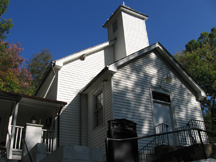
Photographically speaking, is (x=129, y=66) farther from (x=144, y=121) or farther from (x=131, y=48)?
(x=131, y=48)

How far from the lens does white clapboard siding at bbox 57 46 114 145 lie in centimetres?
1158

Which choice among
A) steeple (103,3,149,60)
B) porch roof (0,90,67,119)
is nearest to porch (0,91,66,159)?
porch roof (0,90,67,119)

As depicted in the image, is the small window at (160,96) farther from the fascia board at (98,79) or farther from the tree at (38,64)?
the tree at (38,64)

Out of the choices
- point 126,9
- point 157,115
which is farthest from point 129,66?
point 126,9

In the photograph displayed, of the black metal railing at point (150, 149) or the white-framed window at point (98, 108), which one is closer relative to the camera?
the black metal railing at point (150, 149)

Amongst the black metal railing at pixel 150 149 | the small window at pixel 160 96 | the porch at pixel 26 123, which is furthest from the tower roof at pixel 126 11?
the black metal railing at pixel 150 149

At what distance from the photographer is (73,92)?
12602mm

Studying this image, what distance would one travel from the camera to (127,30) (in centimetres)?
1627

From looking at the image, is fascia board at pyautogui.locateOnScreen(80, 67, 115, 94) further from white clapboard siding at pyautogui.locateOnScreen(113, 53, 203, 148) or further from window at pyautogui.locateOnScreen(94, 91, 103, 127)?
window at pyautogui.locateOnScreen(94, 91, 103, 127)

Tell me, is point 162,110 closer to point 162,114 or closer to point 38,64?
point 162,114

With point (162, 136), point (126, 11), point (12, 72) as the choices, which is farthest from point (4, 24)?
point (162, 136)

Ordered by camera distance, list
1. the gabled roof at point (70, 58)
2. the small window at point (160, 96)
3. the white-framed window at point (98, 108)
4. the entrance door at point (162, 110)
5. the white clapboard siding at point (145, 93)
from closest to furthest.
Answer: the white clapboard siding at point (145, 93) → the white-framed window at point (98, 108) → the entrance door at point (162, 110) → the small window at point (160, 96) → the gabled roof at point (70, 58)

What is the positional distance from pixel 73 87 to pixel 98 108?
7.26 ft

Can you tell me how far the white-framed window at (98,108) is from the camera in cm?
1117
